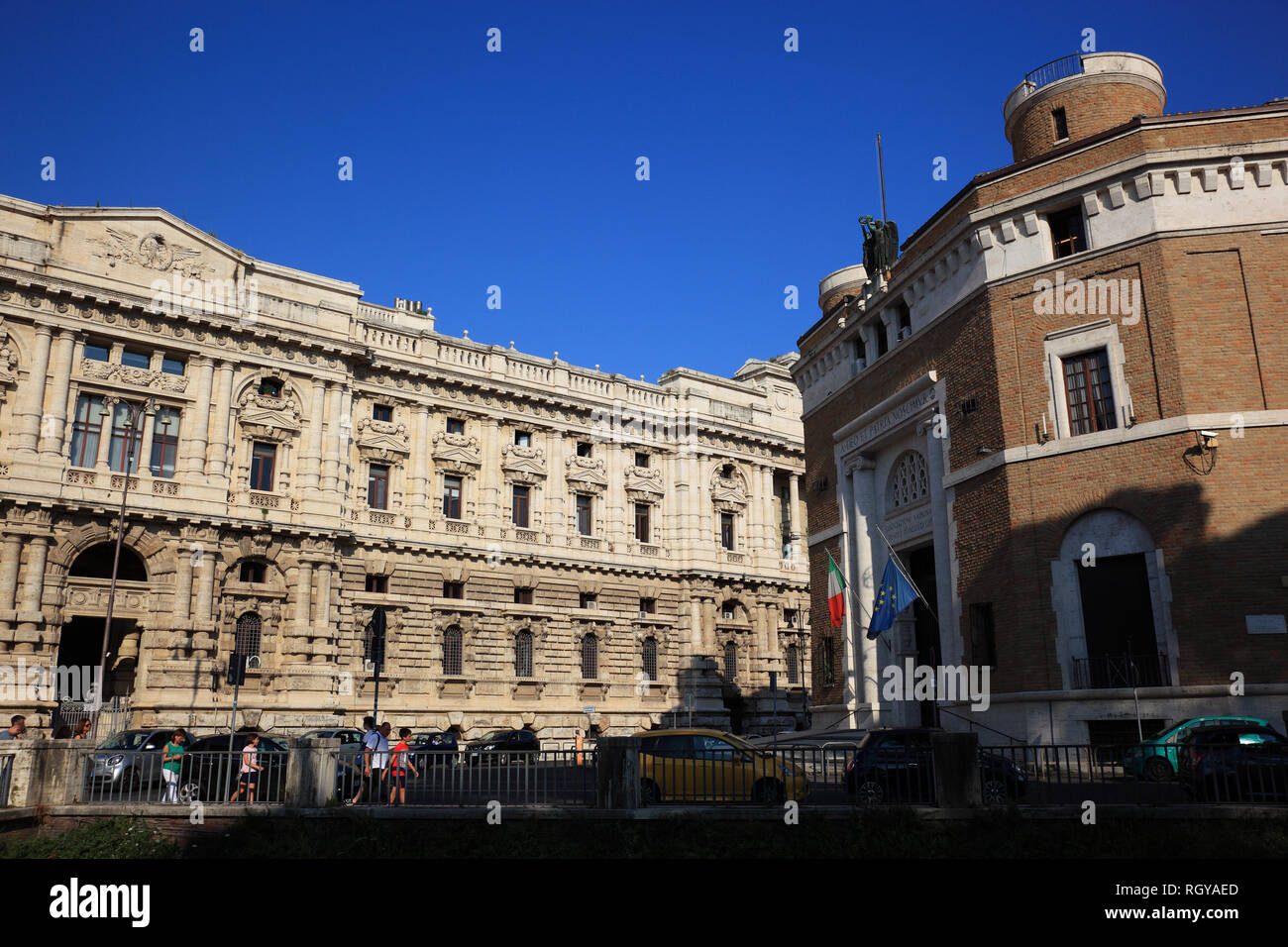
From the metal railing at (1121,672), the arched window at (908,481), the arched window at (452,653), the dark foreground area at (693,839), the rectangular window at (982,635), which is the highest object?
the arched window at (908,481)

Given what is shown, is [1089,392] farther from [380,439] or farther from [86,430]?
[86,430]

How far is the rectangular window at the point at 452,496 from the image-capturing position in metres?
44.8

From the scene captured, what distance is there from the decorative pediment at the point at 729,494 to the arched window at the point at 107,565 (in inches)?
1106

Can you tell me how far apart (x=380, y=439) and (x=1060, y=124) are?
28.8m

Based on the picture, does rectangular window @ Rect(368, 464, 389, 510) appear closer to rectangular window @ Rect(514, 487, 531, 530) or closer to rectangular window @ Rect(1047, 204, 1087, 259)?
rectangular window @ Rect(514, 487, 531, 530)

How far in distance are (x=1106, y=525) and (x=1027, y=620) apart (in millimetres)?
2696

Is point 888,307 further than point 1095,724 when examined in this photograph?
Yes

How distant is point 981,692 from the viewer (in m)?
23.3

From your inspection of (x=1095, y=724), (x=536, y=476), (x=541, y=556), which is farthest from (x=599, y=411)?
(x=1095, y=724)

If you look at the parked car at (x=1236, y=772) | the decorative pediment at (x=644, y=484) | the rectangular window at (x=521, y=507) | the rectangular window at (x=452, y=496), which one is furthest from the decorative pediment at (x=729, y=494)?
the parked car at (x=1236, y=772)

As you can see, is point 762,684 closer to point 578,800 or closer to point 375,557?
point 375,557

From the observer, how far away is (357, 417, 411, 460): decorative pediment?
140 feet

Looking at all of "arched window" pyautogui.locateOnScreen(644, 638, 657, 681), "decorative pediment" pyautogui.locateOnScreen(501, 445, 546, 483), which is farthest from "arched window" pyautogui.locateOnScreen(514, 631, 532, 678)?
"decorative pediment" pyautogui.locateOnScreen(501, 445, 546, 483)

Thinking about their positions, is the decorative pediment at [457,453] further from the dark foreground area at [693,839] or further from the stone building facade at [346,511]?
the dark foreground area at [693,839]
